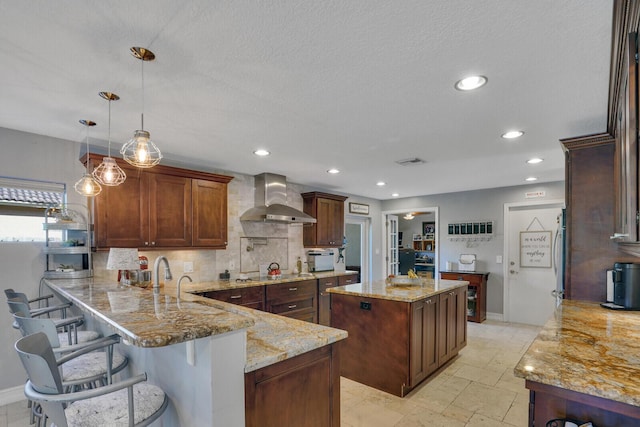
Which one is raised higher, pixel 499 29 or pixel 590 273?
pixel 499 29

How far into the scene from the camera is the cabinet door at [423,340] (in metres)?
2.96

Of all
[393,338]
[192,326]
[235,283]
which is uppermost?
[192,326]

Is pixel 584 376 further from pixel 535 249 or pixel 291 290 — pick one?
pixel 535 249

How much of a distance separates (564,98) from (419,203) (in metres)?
4.64

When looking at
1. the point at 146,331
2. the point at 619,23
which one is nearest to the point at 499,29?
the point at 619,23

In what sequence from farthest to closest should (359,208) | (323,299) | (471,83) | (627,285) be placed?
(359,208) → (323,299) → (627,285) → (471,83)

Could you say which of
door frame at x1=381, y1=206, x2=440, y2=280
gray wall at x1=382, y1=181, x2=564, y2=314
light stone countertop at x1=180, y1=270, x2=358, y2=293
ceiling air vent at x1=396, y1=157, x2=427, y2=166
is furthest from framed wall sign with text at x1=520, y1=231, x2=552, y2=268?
light stone countertop at x1=180, y1=270, x2=358, y2=293

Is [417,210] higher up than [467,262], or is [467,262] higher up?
[417,210]

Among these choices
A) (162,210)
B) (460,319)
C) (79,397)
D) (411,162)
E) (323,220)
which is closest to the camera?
(79,397)

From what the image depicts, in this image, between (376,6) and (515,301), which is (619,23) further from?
(515,301)

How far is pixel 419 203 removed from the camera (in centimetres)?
671

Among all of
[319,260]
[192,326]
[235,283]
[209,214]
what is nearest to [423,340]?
[235,283]

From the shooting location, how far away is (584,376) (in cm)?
124

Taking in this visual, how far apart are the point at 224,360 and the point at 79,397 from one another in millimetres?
501
